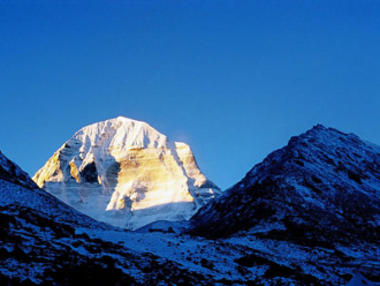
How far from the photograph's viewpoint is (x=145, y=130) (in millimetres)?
165625

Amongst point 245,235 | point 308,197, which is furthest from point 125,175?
point 245,235

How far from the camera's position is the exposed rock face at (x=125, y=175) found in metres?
133

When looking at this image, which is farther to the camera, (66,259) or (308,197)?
(308,197)

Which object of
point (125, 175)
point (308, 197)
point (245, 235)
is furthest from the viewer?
point (125, 175)

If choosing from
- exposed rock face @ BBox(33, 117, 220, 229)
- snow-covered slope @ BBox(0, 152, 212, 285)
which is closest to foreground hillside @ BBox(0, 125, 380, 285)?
snow-covered slope @ BBox(0, 152, 212, 285)

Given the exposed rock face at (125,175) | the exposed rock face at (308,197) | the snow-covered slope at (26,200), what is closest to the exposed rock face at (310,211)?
the exposed rock face at (308,197)

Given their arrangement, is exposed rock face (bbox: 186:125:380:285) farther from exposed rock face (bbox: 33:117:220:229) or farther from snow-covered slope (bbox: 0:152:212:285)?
exposed rock face (bbox: 33:117:220:229)

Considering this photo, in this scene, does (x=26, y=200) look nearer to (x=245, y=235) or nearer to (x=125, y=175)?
(x=245, y=235)

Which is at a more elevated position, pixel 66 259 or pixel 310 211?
pixel 310 211

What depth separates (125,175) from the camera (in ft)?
496

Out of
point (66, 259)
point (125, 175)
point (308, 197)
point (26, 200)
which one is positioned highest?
point (125, 175)

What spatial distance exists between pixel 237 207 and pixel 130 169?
4486 inches

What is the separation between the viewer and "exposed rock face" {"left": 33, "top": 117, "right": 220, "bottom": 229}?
436 ft

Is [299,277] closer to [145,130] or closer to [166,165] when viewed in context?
[166,165]
